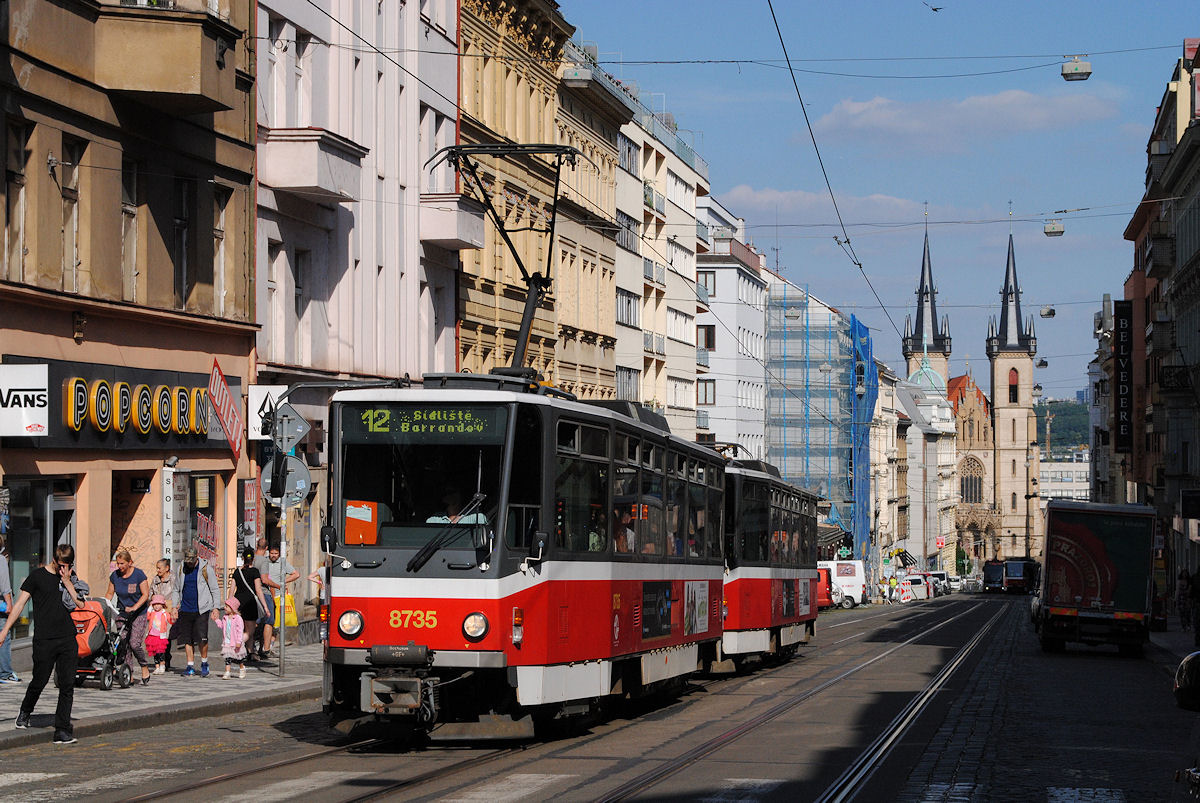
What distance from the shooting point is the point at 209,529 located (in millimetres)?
27062

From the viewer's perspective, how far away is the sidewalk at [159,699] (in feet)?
54.2

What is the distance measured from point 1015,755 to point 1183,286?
58047 millimetres

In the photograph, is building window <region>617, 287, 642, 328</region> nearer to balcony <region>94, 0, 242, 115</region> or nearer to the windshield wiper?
balcony <region>94, 0, 242, 115</region>

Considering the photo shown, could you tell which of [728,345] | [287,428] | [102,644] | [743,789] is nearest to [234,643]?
[102,644]

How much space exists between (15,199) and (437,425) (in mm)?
10005

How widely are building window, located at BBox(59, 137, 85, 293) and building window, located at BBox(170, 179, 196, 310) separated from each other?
3078mm

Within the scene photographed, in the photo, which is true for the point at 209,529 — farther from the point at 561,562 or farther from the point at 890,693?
the point at 561,562

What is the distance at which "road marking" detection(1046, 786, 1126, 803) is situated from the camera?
502 inches

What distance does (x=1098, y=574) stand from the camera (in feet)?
119

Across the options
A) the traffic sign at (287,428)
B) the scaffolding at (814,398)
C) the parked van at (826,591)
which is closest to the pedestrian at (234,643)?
the traffic sign at (287,428)

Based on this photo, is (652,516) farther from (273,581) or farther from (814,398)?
(814,398)

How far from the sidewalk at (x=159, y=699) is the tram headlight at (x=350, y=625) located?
9.42 ft

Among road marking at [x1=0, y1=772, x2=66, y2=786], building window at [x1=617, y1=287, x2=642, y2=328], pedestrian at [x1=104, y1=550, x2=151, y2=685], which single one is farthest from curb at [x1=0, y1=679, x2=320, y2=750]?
building window at [x1=617, y1=287, x2=642, y2=328]

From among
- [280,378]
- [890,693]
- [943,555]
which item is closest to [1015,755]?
[890,693]
